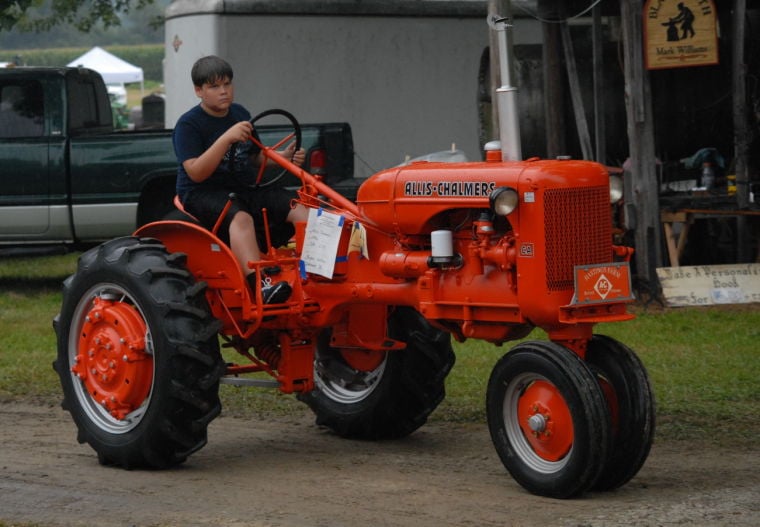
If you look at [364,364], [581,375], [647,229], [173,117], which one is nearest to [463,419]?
[364,364]

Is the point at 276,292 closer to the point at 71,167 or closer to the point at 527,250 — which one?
the point at 527,250

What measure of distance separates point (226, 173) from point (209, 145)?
17cm

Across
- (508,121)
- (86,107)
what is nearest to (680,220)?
(86,107)

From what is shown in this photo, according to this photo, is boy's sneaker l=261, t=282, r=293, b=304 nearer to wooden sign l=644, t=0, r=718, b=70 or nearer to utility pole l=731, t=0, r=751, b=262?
wooden sign l=644, t=0, r=718, b=70

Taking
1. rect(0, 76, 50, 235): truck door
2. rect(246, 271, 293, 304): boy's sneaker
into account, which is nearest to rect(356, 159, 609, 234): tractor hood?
rect(246, 271, 293, 304): boy's sneaker

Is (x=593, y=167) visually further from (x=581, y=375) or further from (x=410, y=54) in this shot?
(x=410, y=54)

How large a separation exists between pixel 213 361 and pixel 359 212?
3.22ft

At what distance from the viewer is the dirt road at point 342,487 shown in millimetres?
5816

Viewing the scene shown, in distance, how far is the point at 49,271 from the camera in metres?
16.7

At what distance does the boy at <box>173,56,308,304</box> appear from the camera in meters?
7.07

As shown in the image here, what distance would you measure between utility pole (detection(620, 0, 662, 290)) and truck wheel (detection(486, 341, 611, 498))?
6.81 meters

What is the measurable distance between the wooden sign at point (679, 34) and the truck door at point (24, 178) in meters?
5.97

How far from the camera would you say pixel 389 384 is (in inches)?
295

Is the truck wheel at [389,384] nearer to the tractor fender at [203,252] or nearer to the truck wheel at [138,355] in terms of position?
the tractor fender at [203,252]
